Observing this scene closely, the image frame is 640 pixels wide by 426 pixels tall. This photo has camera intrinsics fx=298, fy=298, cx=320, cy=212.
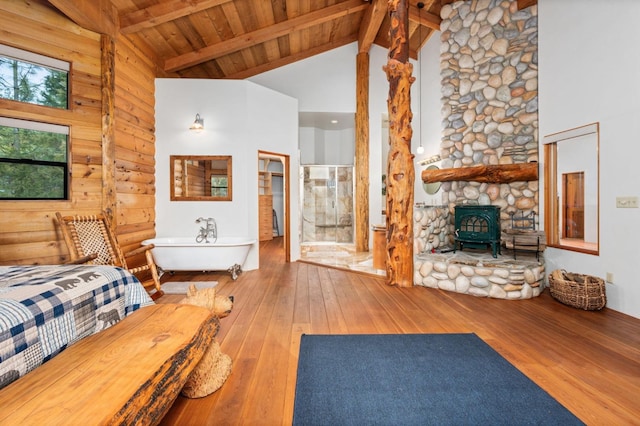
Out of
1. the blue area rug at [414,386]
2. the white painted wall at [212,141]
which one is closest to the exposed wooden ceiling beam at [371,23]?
the white painted wall at [212,141]

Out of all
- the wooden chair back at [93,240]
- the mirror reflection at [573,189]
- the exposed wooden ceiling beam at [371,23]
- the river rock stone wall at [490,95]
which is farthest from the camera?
the exposed wooden ceiling beam at [371,23]

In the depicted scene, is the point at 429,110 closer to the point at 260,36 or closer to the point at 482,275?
the point at 260,36

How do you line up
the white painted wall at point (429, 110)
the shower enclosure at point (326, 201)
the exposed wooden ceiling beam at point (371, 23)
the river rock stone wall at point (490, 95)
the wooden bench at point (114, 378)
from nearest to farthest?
the wooden bench at point (114, 378)
the river rock stone wall at point (490, 95)
the exposed wooden ceiling beam at point (371, 23)
the white painted wall at point (429, 110)
the shower enclosure at point (326, 201)

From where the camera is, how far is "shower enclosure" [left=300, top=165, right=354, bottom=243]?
7.29 m

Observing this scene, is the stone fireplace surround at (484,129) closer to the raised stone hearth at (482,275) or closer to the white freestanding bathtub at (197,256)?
the raised stone hearth at (482,275)

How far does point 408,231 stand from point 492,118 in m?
2.10

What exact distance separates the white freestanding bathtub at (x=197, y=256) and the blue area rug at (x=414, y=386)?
2201mm

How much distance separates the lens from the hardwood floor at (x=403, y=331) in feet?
5.07

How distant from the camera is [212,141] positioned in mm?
4699

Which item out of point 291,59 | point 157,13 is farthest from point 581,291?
point 291,59

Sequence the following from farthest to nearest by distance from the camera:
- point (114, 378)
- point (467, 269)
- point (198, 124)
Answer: point (198, 124)
point (467, 269)
point (114, 378)

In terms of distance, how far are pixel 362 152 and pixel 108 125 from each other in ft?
14.2

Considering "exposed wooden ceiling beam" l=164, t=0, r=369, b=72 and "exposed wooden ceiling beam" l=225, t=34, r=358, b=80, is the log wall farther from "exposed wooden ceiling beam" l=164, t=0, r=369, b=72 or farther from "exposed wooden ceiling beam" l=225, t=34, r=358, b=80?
"exposed wooden ceiling beam" l=225, t=34, r=358, b=80

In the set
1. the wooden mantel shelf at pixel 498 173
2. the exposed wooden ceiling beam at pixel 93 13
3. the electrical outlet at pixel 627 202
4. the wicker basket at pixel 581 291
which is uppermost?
the exposed wooden ceiling beam at pixel 93 13
